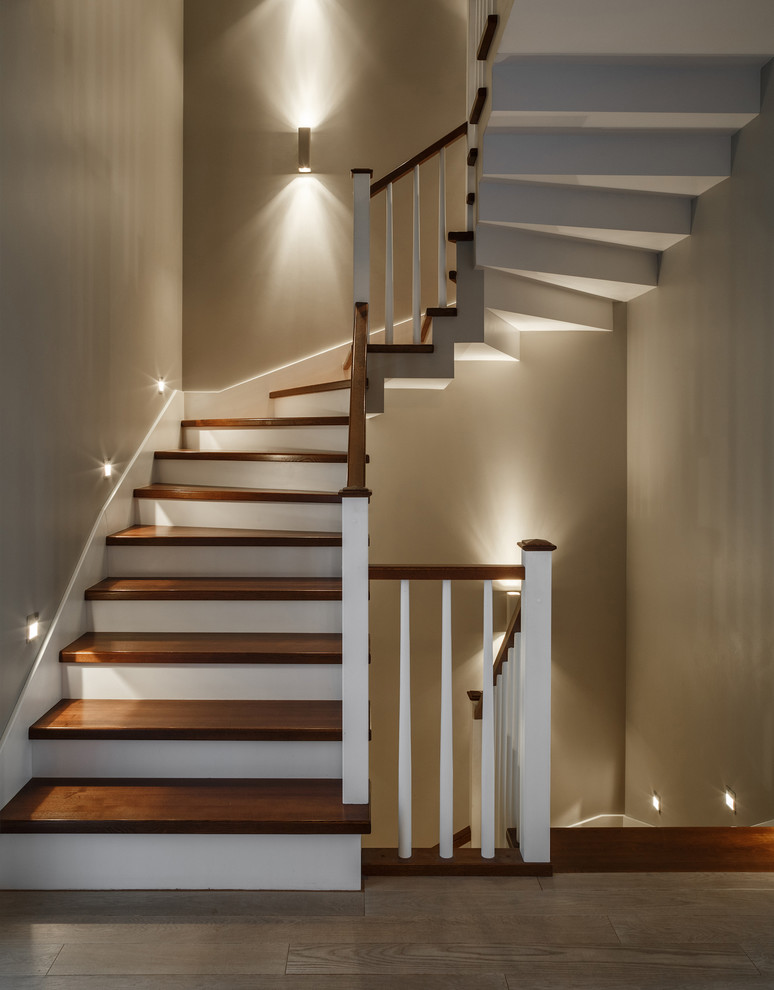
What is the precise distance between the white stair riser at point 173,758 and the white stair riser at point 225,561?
33.9 inches

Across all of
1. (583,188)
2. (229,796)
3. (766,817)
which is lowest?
(766,817)

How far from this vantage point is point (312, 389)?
4184 millimetres

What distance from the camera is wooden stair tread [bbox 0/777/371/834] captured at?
2.04m

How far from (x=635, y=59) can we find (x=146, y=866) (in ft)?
10.1

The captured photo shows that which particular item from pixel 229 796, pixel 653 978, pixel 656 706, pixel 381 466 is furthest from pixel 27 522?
pixel 656 706

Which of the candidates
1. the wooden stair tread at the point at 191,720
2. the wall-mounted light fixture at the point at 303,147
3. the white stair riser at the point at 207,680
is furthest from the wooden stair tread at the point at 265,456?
the wall-mounted light fixture at the point at 303,147

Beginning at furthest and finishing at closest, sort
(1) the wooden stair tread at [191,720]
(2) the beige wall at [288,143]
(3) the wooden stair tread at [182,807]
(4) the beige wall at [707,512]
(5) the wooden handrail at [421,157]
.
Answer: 1. (2) the beige wall at [288,143]
2. (5) the wooden handrail at [421,157]
3. (4) the beige wall at [707,512]
4. (1) the wooden stair tread at [191,720]
5. (3) the wooden stair tread at [182,807]

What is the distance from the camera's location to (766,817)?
2869 mm

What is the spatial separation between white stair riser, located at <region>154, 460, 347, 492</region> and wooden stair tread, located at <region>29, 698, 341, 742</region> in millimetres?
1223

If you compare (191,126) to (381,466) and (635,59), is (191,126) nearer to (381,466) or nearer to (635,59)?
(381,466)

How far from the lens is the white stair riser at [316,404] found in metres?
4.01

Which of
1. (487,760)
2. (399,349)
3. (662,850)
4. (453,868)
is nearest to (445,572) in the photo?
(487,760)

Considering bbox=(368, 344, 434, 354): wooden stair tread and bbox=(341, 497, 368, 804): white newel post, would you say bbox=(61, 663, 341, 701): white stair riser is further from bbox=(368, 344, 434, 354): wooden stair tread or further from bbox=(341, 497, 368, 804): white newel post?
bbox=(368, 344, 434, 354): wooden stair tread

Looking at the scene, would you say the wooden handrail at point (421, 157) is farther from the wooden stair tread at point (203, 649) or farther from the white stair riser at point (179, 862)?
the white stair riser at point (179, 862)
